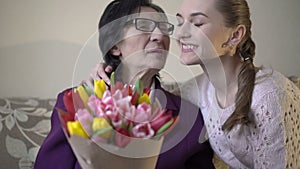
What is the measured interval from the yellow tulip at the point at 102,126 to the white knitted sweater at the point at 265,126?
1.10ft

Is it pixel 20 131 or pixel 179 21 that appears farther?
pixel 20 131

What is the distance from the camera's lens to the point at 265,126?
3.06 ft

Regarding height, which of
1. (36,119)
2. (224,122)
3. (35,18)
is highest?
(35,18)

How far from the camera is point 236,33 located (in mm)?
952

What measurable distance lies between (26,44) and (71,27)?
0.18 metres

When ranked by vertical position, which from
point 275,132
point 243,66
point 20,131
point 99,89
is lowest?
point 20,131

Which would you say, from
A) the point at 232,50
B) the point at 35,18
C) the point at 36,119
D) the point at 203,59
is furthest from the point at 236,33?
the point at 35,18

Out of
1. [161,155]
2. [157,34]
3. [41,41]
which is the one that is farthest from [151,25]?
[41,41]

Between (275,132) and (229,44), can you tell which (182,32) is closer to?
(229,44)

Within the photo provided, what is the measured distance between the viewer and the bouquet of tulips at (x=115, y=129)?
0.57m

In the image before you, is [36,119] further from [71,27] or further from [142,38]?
[142,38]

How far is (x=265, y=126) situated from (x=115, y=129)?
488mm

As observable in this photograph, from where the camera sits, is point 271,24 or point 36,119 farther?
point 271,24

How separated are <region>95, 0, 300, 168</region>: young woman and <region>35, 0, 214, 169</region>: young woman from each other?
0.20 ft
